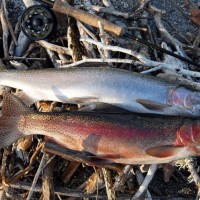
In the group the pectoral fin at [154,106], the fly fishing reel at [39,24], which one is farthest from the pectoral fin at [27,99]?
the pectoral fin at [154,106]

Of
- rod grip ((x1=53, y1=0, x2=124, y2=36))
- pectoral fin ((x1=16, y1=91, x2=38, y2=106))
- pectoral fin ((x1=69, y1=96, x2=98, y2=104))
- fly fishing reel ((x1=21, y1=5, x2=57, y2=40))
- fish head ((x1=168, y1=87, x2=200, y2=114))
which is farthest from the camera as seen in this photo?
fly fishing reel ((x1=21, y1=5, x2=57, y2=40))

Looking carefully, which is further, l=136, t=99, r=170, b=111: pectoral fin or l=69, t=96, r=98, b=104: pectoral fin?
l=69, t=96, r=98, b=104: pectoral fin

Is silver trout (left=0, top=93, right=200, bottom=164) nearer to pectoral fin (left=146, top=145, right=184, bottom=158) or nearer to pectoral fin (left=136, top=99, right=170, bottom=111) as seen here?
pectoral fin (left=146, top=145, right=184, bottom=158)

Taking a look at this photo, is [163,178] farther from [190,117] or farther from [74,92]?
[74,92]

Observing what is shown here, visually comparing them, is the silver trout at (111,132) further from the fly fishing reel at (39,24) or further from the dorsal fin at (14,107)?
the fly fishing reel at (39,24)

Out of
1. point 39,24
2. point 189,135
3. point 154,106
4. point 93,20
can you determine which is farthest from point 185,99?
point 39,24

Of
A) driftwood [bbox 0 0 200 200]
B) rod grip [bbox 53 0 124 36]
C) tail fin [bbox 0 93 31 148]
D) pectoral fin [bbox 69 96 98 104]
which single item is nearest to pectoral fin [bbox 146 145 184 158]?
driftwood [bbox 0 0 200 200]

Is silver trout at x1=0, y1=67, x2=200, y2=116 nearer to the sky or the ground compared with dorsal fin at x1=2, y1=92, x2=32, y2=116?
nearer to the sky

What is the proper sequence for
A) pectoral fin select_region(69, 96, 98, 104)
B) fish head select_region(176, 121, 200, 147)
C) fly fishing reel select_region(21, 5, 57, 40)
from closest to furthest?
1. fish head select_region(176, 121, 200, 147)
2. pectoral fin select_region(69, 96, 98, 104)
3. fly fishing reel select_region(21, 5, 57, 40)

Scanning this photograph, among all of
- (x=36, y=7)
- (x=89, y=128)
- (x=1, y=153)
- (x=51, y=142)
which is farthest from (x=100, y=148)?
(x=36, y=7)

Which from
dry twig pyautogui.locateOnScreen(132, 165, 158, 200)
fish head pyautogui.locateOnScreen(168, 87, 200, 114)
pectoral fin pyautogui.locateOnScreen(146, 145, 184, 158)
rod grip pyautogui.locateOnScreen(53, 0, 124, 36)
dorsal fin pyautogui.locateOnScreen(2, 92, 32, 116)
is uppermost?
rod grip pyautogui.locateOnScreen(53, 0, 124, 36)
